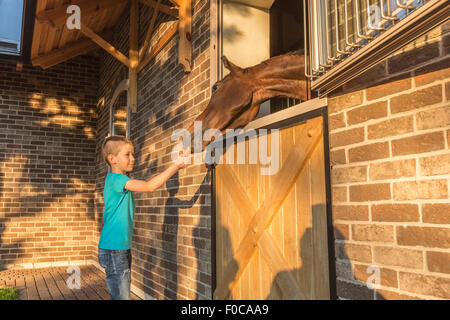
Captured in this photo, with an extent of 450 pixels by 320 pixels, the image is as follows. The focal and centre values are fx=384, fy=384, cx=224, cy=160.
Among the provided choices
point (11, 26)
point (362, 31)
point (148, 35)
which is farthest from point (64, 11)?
point (362, 31)

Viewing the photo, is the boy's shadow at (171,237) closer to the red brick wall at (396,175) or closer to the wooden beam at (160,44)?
the wooden beam at (160,44)

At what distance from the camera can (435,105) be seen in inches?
71.0

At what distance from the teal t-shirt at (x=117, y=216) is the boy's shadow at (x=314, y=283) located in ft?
3.94

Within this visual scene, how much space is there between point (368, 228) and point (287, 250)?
88 centimetres

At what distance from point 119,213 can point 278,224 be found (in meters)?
1.24

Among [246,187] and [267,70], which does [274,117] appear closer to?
[267,70]

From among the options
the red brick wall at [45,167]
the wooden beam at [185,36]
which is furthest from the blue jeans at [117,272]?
the red brick wall at [45,167]

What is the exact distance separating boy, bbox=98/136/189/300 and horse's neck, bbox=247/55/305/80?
0.87 meters

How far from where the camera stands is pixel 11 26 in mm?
8547

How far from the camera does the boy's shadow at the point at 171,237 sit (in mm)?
4469

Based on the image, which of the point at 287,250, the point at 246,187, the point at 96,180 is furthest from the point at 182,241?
the point at 96,180

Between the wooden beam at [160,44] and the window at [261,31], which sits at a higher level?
the wooden beam at [160,44]

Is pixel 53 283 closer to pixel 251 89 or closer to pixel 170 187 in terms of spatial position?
pixel 170 187

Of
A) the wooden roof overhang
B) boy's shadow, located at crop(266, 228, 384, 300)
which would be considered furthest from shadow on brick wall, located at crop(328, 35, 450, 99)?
the wooden roof overhang
